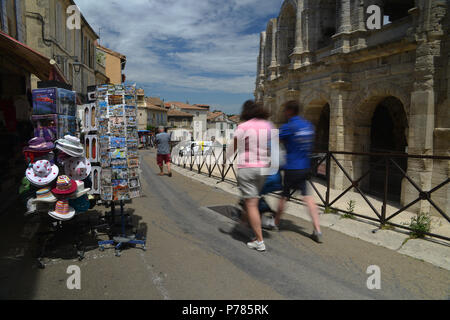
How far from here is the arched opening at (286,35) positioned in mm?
15383

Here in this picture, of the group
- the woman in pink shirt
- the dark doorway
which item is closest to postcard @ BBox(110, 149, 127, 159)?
the woman in pink shirt

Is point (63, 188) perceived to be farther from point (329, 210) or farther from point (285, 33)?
point (285, 33)

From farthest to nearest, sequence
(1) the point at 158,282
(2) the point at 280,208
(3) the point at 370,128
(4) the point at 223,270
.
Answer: (3) the point at 370,128 < (2) the point at 280,208 < (4) the point at 223,270 < (1) the point at 158,282

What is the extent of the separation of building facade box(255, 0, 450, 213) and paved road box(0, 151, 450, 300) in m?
3.29

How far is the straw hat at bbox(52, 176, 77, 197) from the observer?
336cm

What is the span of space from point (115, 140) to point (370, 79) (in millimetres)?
9787

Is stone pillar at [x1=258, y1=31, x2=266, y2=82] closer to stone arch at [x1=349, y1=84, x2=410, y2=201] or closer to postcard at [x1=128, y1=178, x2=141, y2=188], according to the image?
stone arch at [x1=349, y1=84, x2=410, y2=201]

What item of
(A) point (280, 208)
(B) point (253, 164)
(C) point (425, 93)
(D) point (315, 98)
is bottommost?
(A) point (280, 208)

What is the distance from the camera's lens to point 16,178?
7867mm

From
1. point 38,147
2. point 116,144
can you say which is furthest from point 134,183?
point 38,147

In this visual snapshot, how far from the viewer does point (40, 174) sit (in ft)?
11.0

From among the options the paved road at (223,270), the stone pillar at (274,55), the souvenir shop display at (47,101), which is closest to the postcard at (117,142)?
the paved road at (223,270)

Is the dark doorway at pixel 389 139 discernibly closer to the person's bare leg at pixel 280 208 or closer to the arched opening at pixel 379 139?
the arched opening at pixel 379 139
